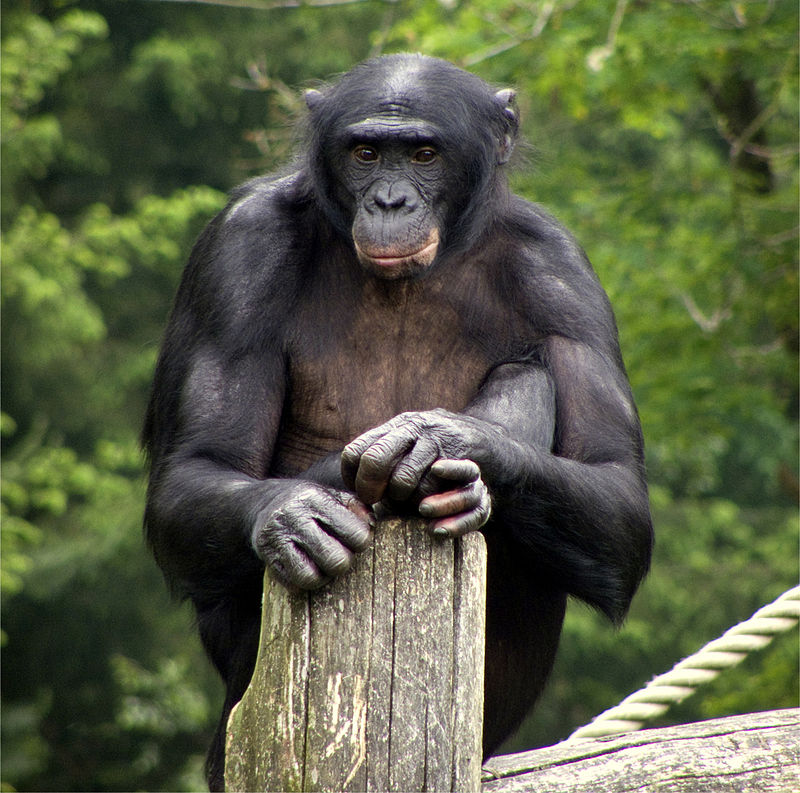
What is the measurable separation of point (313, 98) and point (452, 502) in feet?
5.89

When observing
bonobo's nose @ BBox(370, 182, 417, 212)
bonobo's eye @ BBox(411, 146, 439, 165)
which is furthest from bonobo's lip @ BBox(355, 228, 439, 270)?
bonobo's eye @ BBox(411, 146, 439, 165)

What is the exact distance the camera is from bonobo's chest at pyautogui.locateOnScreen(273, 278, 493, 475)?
3289mm

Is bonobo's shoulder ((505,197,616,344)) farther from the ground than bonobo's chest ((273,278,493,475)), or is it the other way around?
bonobo's shoulder ((505,197,616,344))

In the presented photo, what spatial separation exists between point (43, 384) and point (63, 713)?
9.80 ft

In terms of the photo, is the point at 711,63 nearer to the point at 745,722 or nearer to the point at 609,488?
the point at 609,488

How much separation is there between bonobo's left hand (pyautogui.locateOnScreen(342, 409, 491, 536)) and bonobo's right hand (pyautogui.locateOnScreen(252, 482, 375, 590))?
59mm

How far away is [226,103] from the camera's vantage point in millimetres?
11797

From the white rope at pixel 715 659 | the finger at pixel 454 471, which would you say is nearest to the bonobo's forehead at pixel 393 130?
the finger at pixel 454 471

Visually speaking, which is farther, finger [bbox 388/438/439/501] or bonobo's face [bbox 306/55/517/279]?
bonobo's face [bbox 306/55/517/279]

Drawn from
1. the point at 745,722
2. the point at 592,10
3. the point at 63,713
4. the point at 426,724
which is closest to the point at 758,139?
the point at 592,10

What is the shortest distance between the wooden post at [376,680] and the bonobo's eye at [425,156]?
1391 millimetres

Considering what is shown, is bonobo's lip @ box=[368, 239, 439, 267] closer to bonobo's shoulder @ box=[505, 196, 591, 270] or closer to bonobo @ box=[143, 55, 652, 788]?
bonobo @ box=[143, 55, 652, 788]

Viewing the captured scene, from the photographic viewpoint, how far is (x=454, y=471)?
88.7 inches

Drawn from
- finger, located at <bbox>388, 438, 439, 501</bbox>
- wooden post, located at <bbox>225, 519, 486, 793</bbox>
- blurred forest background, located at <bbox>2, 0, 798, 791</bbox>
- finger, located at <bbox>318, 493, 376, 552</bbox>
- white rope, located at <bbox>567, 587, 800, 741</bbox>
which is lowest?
blurred forest background, located at <bbox>2, 0, 798, 791</bbox>
